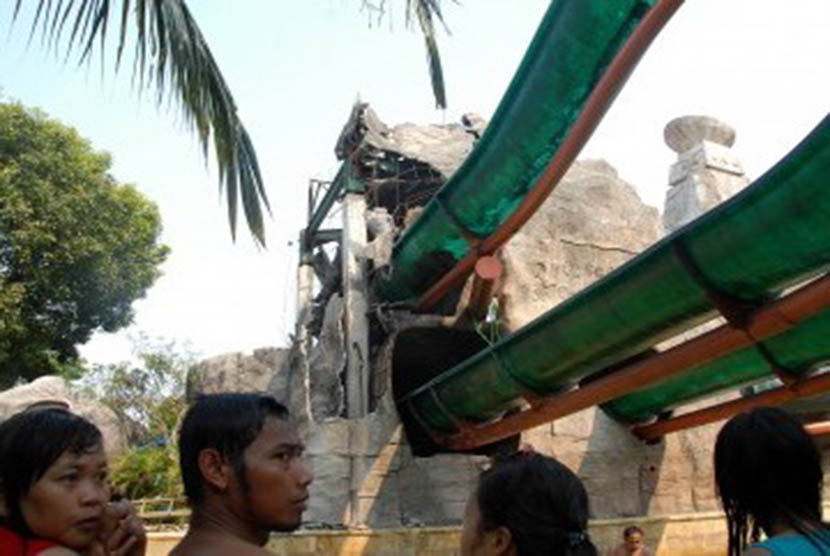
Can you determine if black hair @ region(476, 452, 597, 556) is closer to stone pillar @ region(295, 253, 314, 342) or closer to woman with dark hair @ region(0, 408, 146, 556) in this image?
woman with dark hair @ region(0, 408, 146, 556)

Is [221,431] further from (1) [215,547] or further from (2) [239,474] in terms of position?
(1) [215,547]

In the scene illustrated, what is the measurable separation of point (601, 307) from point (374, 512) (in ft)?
16.2

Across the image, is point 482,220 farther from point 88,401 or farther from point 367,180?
point 88,401

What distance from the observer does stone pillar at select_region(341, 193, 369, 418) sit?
10867 millimetres

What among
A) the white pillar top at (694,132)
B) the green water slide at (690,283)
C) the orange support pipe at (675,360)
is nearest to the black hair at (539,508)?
the green water slide at (690,283)

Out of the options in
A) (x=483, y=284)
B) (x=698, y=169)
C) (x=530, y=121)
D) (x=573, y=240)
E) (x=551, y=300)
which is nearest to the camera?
(x=530, y=121)

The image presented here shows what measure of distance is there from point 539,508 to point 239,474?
67 cm

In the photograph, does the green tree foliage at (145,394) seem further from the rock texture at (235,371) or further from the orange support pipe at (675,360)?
the orange support pipe at (675,360)

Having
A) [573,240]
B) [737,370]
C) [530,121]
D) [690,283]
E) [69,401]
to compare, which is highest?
[573,240]

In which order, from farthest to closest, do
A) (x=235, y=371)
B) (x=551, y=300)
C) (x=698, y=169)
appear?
(x=235, y=371) < (x=698, y=169) < (x=551, y=300)

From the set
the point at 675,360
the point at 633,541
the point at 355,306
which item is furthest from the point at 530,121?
the point at 355,306

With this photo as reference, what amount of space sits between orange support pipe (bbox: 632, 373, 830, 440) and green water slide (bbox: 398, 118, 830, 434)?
0.97 feet

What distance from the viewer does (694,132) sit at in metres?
11.9

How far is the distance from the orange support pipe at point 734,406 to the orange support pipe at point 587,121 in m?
2.64
